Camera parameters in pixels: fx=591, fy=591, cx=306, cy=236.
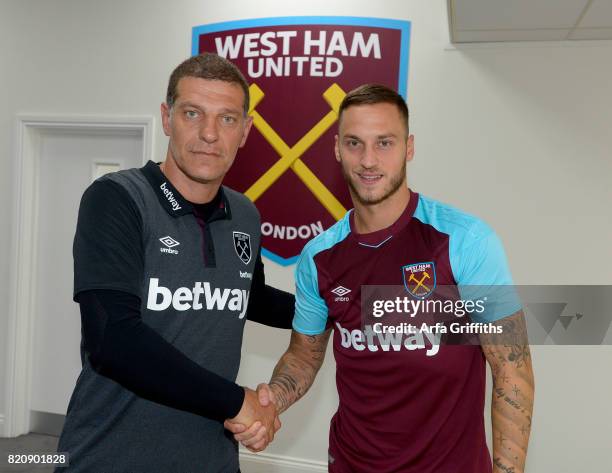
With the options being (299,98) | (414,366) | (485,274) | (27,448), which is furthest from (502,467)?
(27,448)

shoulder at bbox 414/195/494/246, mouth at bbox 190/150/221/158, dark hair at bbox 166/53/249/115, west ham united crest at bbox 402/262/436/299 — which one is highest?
dark hair at bbox 166/53/249/115

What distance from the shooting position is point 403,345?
1.39 metres

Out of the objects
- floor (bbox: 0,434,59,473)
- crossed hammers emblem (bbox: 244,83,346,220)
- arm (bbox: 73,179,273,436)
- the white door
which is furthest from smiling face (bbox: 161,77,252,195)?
floor (bbox: 0,434,59,473)

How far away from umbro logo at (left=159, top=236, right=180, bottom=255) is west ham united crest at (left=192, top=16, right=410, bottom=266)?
1699mm

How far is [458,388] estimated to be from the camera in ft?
4.48

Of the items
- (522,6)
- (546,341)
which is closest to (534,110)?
(522,6)

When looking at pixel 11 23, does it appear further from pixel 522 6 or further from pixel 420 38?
pixel 522 6

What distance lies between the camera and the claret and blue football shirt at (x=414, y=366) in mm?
1354

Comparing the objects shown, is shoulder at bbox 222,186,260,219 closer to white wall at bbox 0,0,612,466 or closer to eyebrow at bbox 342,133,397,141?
eyebrow at bbox 342,133,397,141

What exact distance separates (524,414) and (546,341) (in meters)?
1.65

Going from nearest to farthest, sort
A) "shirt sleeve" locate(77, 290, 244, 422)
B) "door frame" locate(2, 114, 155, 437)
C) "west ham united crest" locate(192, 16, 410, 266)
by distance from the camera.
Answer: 1. "shirt sleeve" locate(77, 290, 244, 422)
2. "west ham united crest" locate(192, 16, 410, 266)
3. "door frame" locate(2, 114, 155, 437)

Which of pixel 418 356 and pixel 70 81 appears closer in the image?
pixel 418 356

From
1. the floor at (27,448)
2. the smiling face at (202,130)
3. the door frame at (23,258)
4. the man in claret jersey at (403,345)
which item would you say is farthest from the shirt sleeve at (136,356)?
the door frame at (23,258)

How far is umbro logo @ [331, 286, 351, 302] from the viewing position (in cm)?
147
